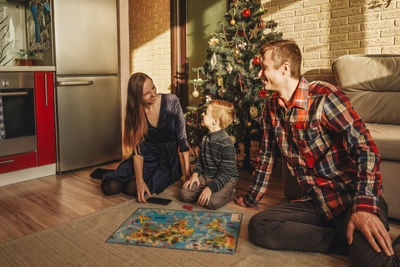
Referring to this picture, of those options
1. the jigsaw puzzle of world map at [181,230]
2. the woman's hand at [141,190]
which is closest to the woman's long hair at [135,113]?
the woman's hand at [141,190]

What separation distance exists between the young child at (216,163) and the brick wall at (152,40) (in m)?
2.68

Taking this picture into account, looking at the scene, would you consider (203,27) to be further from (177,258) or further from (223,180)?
(177,258)

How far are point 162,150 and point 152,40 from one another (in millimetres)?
2878

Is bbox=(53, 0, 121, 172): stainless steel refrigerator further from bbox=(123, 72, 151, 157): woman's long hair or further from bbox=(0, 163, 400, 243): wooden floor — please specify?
bbox=(123, 72, 151, 157): woman's long hair

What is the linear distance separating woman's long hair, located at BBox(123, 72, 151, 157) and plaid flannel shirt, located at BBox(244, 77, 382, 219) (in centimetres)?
93

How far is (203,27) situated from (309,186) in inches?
128

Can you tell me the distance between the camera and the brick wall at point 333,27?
2836 millimetres

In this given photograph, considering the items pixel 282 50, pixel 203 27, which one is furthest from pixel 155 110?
pixel 203 27

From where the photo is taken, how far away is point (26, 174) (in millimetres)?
2850

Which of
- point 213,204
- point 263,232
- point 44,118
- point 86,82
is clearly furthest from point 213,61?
point 263,232

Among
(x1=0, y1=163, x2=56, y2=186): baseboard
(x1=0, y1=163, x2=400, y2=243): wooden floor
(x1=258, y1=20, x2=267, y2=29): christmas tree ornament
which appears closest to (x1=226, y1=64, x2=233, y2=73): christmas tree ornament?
(x1=258, y1=20, x2=267, y2=29): christmas tree ornament

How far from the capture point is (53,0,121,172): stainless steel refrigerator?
2.94 m

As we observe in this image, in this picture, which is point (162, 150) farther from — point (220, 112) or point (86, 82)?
point (86, 82)

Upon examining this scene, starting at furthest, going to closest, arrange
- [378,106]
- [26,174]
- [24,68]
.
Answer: [26,174], [24,68], [378,106]
